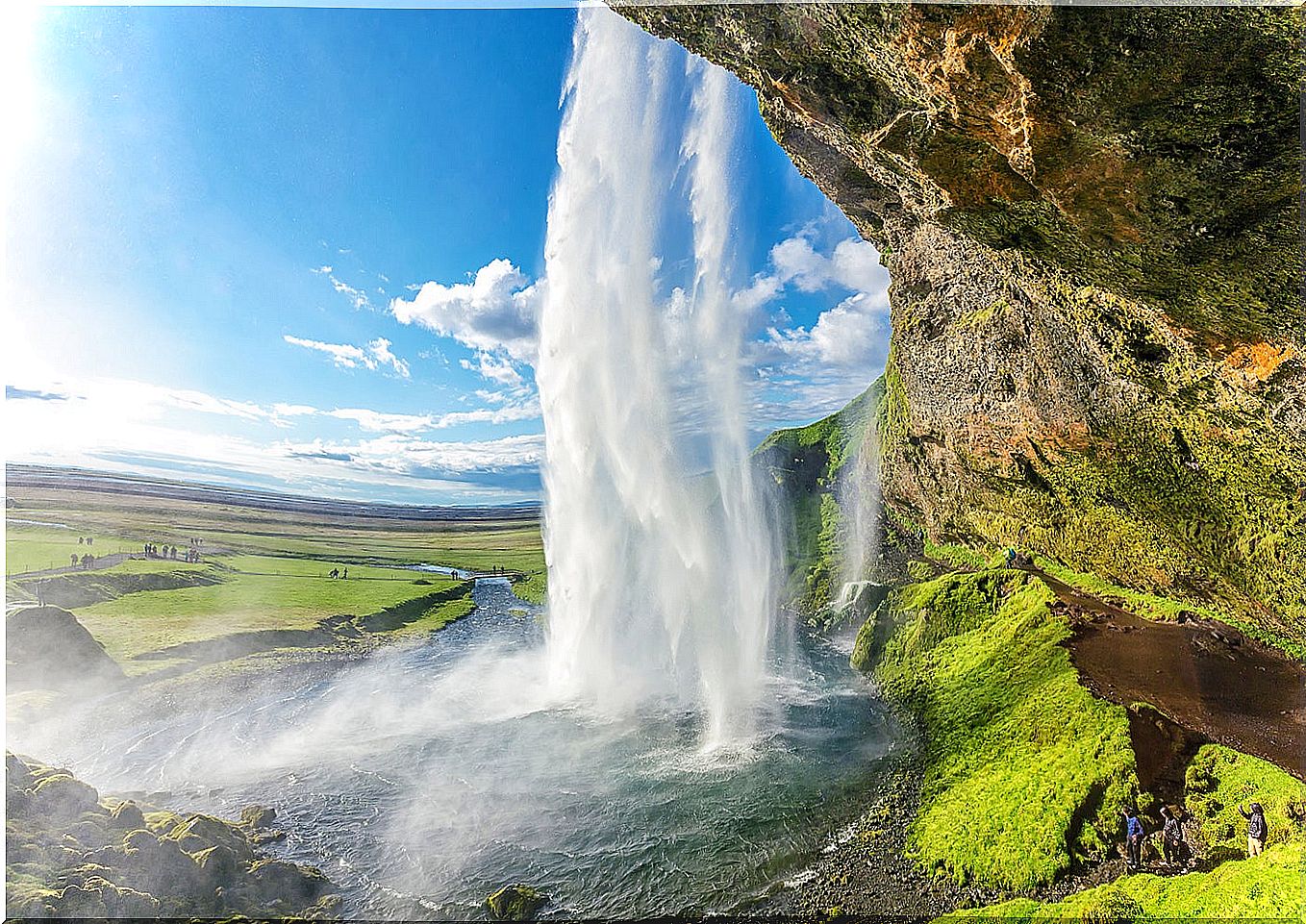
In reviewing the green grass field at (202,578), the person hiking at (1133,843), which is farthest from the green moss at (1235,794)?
the green grass field at (202,578)

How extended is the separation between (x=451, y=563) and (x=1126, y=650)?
2167 inches

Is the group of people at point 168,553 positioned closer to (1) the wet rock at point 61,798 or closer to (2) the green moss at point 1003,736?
(1) the wet rock at point 61,798

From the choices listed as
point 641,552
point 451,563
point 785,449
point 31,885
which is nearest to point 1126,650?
point 641,552

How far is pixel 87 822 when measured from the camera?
711 centimetres

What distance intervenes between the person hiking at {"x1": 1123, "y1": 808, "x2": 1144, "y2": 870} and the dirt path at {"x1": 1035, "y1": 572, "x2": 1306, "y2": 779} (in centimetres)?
230

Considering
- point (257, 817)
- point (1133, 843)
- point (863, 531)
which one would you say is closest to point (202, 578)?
point (257, 817)

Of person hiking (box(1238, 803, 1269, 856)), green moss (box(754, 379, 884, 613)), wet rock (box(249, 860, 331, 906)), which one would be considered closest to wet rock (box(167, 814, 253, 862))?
wet rock (box(249, 860, 331, 906))

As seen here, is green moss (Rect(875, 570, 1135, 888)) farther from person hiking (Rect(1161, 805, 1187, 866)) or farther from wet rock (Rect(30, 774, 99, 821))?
wet rock (Rect(30, 774, 99, 821))

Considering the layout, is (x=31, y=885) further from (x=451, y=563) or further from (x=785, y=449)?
(x=451, y=563)

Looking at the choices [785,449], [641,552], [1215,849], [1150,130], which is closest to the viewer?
[1150,130]

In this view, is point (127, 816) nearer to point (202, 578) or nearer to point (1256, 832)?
point (1256, 832)

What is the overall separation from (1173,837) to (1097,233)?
25.7 ft

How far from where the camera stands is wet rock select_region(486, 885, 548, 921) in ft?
23.5

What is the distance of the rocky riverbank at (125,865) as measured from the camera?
6.18 metres
